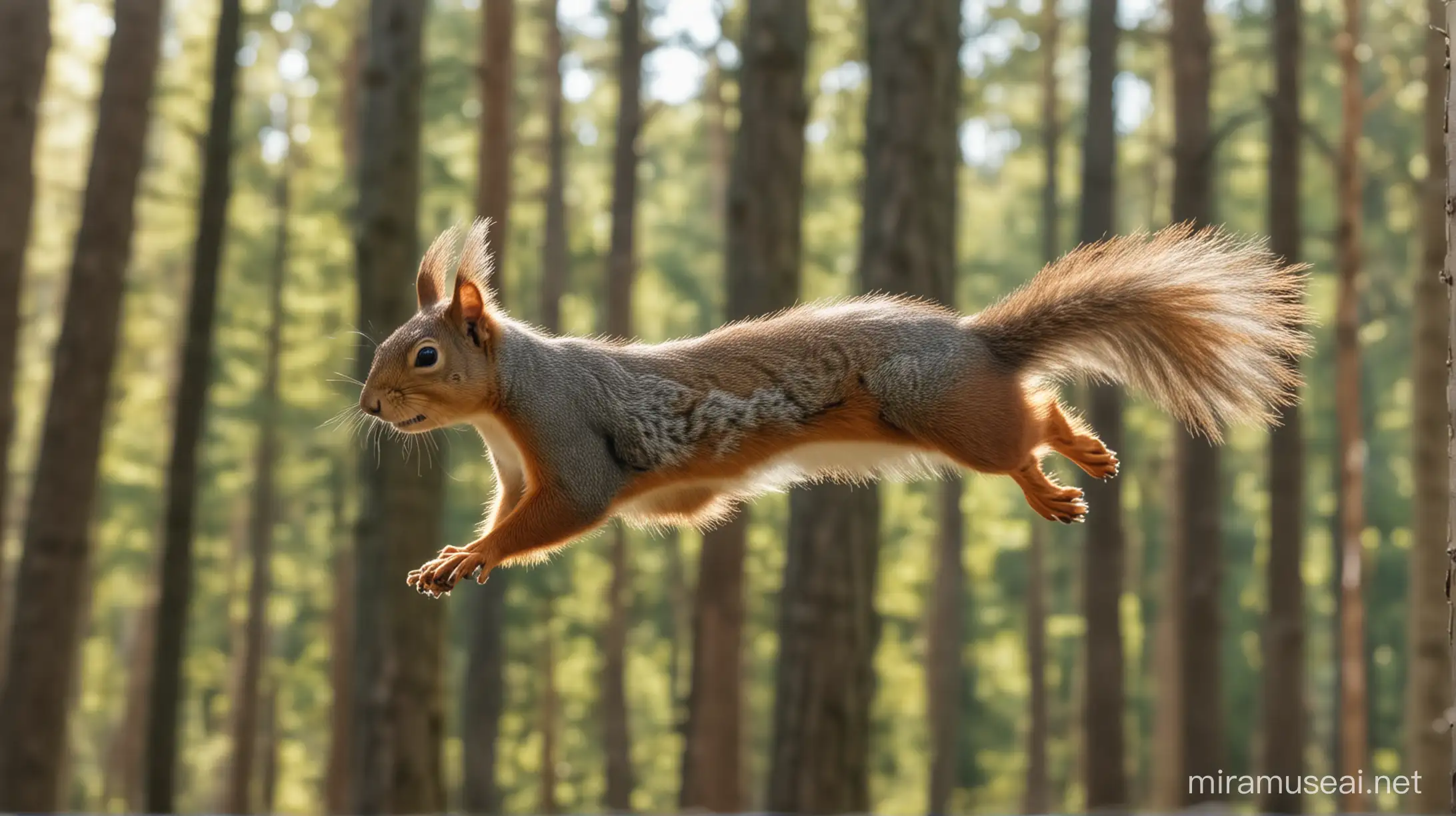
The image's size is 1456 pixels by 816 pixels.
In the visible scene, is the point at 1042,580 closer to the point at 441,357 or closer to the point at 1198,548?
the point at 1198,548

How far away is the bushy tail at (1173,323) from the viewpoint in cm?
276

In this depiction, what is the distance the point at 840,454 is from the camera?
2.84 m

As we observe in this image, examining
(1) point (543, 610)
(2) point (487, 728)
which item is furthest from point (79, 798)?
(2) point (487, 728)

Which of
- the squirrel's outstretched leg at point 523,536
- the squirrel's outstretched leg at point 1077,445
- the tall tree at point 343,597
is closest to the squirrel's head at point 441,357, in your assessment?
the squirrel's outstretched leg at point 523,536

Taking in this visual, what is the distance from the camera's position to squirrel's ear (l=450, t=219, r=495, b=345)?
9.10ft

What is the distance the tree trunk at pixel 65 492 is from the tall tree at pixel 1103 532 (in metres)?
7.98

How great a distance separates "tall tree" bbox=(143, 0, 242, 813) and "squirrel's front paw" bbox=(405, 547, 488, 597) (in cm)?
1013

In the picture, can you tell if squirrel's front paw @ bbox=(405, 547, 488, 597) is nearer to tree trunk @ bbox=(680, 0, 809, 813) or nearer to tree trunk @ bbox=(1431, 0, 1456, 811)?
tree trunk @ bbox=(1431, 0, 1456, 811)

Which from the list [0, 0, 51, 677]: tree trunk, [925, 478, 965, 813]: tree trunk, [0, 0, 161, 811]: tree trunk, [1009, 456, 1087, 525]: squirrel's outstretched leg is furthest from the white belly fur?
[925, 478, 965, 813]: tree trunk

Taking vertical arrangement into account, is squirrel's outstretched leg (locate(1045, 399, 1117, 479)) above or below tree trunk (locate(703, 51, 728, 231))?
below

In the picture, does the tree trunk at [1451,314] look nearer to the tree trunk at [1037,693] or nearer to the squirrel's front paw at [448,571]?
the squirrel's front paw at [448,571]

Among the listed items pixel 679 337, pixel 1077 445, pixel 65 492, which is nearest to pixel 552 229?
pixel 679 337

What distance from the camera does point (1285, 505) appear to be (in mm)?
14148

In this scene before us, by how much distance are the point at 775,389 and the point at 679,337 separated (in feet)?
52.3
